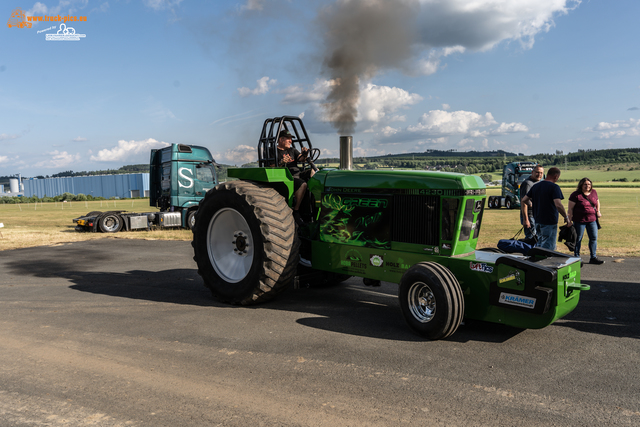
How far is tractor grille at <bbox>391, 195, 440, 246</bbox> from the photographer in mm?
5145

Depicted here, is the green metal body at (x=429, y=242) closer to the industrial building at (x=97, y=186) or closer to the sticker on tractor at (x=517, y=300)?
the sticker on tractor at (x=517, y=300)

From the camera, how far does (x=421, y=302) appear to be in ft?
16.0

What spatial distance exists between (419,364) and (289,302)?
107 inches

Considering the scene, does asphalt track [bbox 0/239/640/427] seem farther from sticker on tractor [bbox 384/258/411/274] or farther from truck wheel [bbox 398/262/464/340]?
sticker on tractor [bbox 384/258/411/274]

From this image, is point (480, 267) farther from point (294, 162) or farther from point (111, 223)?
point (111, 223)

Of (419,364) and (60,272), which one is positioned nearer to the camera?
(419,364)

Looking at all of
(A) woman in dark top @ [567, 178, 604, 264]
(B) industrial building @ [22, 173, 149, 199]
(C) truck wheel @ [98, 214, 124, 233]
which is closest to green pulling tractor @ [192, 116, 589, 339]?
(A) woman in dark top @ [567, 178, 604, 264]

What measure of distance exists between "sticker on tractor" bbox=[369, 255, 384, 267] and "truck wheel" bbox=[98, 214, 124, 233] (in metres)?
15.5

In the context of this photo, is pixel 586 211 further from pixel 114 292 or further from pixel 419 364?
pixel 114 292

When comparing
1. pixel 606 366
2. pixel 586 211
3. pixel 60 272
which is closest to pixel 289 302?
pixel 606 366

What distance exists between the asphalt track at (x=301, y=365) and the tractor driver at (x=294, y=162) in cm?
153

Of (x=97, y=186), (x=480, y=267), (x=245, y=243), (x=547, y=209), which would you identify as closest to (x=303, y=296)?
(x=245, y=243)

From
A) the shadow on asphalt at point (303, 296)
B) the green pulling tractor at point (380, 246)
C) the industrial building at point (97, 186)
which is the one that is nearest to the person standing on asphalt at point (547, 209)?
the green pulling tractor at point (380, 246)

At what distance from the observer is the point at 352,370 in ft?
13.3
